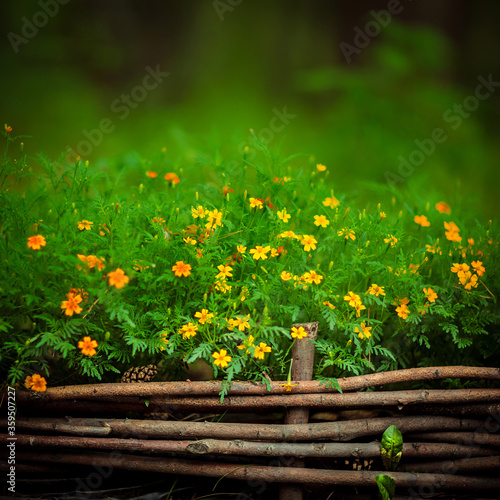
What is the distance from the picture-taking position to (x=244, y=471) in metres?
1.22

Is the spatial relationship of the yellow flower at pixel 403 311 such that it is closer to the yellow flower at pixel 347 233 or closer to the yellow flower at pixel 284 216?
the yellow flower at pixel 347 233

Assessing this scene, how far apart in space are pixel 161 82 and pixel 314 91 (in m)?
0.90

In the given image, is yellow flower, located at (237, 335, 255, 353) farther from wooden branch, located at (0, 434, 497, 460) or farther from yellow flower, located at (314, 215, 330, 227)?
yellow flower, located at (314, 215, 330, 227)

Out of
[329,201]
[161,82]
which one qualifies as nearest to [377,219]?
[329,201]

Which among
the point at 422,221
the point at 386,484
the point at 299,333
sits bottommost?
the point at 386,484

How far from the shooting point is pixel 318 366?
4.17 ft

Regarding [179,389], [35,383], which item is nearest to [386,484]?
[179,389]

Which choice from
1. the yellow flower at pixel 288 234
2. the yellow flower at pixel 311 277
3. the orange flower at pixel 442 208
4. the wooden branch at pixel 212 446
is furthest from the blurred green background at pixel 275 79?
the wooden branch at pixel 212 446

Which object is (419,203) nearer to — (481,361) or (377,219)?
(377,219)

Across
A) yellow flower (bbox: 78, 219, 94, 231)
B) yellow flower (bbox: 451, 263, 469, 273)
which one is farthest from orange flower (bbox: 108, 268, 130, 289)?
yellow flower (bbox: 451, 263, 469, 273)

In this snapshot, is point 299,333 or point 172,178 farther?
point 172,178

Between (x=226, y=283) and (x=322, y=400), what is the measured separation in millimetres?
406

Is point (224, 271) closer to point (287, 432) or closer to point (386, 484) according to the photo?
point (287, 432)

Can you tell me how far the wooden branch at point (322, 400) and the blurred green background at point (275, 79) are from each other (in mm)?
1028
